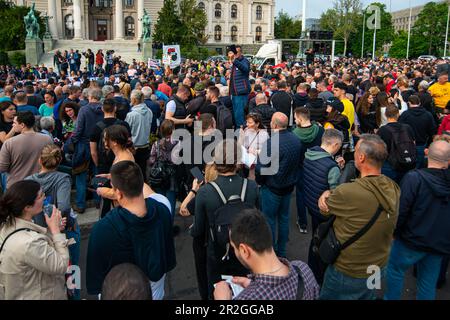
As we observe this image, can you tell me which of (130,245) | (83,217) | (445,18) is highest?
(445,18)

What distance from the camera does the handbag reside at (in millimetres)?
3227

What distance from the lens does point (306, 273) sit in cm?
235

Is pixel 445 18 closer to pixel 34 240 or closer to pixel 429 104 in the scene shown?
pixel 429 104

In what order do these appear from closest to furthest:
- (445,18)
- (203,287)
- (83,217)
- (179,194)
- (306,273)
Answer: (306,273), (203,287), (179,194), (83,217), (445,18)

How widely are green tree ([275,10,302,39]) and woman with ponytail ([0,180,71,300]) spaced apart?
284ft

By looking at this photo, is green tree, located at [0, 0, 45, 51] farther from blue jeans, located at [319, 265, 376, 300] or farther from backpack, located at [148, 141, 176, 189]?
blue jeans, located at [319, 265, 376, 300]

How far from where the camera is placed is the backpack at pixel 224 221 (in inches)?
131

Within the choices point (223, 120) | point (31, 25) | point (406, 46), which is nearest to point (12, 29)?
point (31, 25)

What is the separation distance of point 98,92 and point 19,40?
4459 cm

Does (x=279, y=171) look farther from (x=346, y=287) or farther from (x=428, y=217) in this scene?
(x=346, y=287)

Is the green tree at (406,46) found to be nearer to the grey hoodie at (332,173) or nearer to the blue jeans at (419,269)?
the grey hoodie at (332,173)

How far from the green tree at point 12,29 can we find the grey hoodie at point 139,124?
43591mm

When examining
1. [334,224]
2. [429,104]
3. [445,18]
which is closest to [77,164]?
[334,224]
